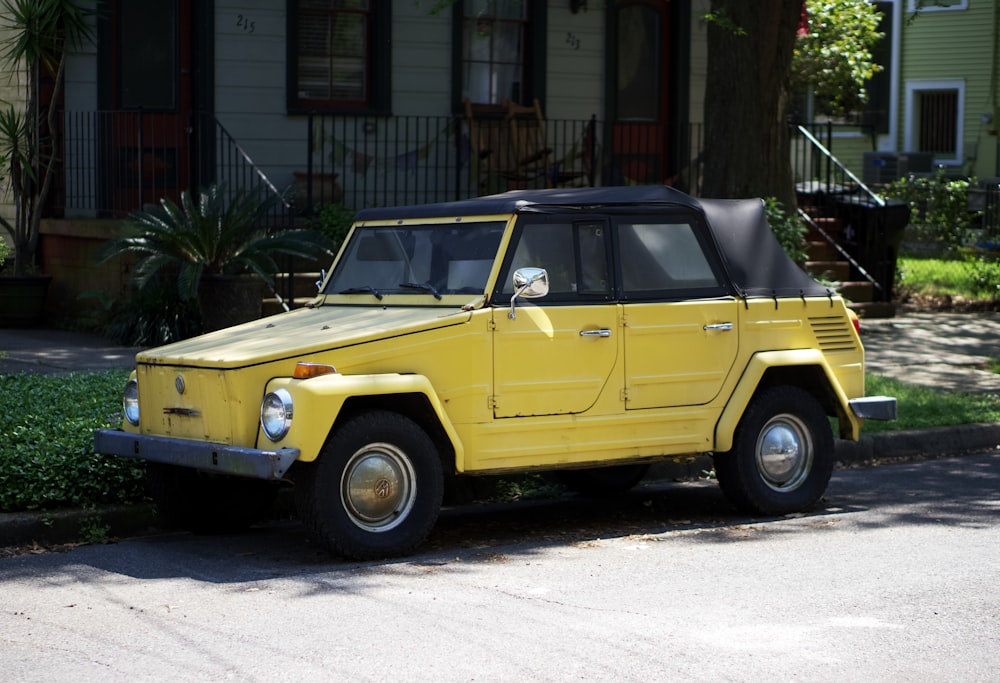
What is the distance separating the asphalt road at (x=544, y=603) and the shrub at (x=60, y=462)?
386 mm

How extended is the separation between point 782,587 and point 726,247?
249 cm

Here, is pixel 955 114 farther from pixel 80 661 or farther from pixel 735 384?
pixel 80 661

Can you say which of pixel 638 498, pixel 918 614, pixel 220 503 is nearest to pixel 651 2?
pixel 638 498

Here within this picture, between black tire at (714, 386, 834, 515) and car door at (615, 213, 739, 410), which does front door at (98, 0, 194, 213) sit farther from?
black tire at (714, 386, 834, 515)

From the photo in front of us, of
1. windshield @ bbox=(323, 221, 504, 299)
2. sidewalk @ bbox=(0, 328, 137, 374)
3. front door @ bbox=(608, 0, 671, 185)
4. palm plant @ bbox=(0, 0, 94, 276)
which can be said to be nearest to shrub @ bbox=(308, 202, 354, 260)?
sidewalk @ bbox=(0, 328, 137, 374)

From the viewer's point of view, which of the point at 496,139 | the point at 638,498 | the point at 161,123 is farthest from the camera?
the point at 496,139

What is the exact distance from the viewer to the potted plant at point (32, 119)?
50.5 feet

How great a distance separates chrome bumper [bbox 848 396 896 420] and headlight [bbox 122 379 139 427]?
160 inches

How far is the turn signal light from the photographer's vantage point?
690 centimetres

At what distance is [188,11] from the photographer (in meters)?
16.2

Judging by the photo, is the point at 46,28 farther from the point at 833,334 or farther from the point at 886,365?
the point at 833,334

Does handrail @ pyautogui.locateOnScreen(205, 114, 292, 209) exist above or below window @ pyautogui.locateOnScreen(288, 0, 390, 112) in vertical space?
below

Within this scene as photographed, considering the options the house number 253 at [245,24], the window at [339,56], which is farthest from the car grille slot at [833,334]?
the house number 253 at [245,24]

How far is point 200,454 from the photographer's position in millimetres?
6961
